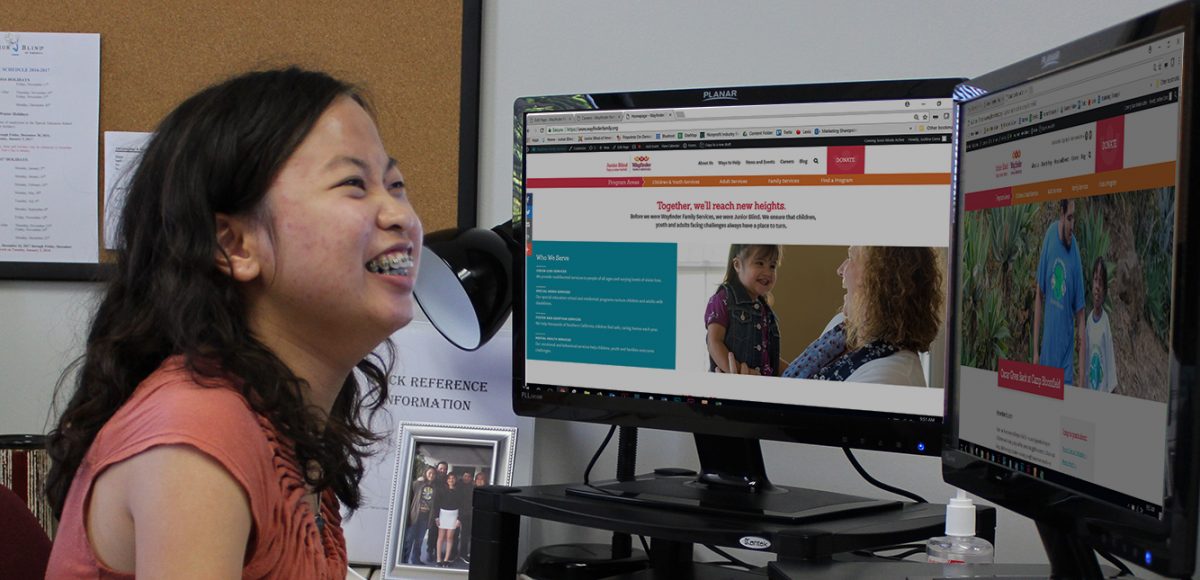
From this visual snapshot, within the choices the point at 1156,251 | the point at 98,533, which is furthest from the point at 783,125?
the point at 98,533

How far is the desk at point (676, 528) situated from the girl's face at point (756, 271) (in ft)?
0.83

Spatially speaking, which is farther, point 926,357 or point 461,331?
point 461,331

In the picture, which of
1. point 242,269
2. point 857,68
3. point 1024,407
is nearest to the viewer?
point 1024,407

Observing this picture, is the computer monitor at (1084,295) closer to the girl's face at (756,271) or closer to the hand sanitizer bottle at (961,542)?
the hand sanitizer bottle at (961,542)

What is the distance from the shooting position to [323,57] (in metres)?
1.72

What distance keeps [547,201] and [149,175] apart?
19.4 inches

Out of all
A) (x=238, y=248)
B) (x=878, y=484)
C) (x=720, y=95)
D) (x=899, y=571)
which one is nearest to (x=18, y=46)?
(x=238, y=248)

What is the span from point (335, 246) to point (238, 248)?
8 cm

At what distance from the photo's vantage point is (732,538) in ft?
3.65

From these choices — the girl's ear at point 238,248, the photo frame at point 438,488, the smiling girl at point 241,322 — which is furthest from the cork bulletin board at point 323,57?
the girl's ear at point 238,248

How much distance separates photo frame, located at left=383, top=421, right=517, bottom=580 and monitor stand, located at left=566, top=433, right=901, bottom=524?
0.68 feet

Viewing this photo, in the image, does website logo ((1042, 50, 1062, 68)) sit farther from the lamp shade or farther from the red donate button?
the lamp shade

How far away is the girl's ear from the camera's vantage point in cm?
101

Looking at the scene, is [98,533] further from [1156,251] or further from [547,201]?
[1156,251]
